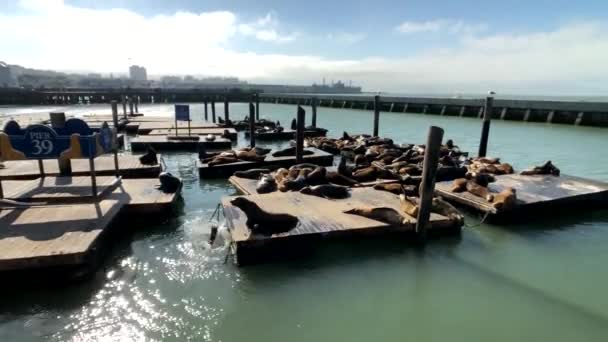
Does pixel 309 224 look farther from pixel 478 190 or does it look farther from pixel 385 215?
pixel 478 190

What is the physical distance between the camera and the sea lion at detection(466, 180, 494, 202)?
8.11 metres

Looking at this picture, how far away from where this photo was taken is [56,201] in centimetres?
668

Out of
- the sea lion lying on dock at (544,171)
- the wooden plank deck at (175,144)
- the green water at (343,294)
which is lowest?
the green water at (343,294)

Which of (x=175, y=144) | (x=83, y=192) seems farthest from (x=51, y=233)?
(x=175, y=144)

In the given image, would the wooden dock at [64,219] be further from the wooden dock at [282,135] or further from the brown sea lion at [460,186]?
the wooden dock at [282,135]

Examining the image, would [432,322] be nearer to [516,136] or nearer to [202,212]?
[202,212]

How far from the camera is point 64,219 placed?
5758 mm

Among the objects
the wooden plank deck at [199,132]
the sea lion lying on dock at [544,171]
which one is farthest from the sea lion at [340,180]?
the wooden plank deck at [199,132]

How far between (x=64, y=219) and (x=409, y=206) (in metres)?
5.81

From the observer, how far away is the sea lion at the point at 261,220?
19.6ft

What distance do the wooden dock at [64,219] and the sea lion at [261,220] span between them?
210 centimetres

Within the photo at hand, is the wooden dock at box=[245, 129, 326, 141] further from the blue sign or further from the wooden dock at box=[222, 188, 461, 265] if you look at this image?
the wooden dock at box=[222, 188, 461, 265]

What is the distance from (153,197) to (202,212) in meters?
1.16

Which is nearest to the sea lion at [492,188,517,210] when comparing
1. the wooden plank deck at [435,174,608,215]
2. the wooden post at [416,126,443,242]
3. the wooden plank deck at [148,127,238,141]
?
the wooden plank deck at [435,174,608,215]
